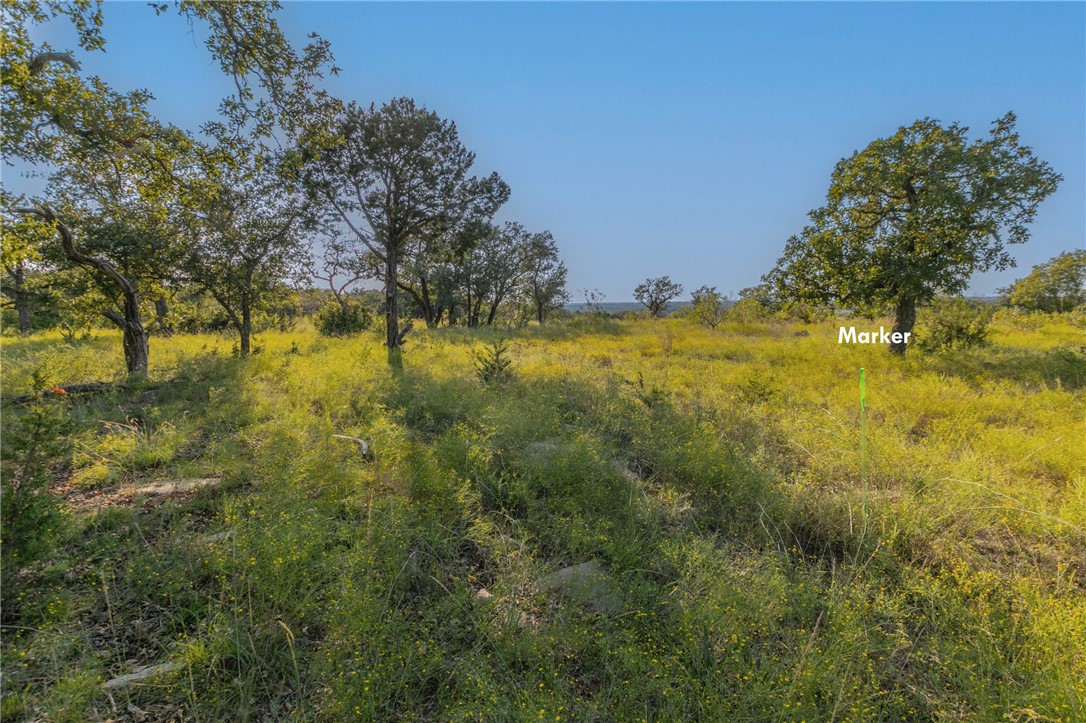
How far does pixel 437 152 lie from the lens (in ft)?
42.0

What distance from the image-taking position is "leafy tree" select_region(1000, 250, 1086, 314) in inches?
1232

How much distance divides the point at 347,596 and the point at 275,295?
1266 centimetres

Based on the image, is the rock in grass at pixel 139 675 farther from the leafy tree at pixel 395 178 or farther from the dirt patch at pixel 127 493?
the leafy tree at pixel 395 178

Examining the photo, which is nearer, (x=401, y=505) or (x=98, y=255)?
(x=401, y=505)

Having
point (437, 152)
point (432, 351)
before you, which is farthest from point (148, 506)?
point (437, 152)

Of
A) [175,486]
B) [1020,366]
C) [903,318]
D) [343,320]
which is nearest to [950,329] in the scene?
[903,318]

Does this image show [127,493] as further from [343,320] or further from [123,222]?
[343,320]

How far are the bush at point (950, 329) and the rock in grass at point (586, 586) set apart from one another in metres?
14.7

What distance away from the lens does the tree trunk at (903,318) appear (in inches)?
477

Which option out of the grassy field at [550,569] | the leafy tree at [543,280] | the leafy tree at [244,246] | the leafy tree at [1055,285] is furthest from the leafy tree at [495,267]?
the leafy tree at [1055,285]

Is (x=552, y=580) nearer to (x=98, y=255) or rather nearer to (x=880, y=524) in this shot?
(x=880, y=524)

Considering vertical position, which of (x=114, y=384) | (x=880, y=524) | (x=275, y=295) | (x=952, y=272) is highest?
(x=952, y=272)

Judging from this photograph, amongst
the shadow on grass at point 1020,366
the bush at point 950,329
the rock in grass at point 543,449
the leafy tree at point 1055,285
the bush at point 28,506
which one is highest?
the leafy tree at point 1055,285

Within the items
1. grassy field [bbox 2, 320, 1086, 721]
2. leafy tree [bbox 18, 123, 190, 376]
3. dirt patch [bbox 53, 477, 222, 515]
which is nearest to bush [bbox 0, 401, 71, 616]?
grassy field [bbox 2, 320, 1086, 721]
